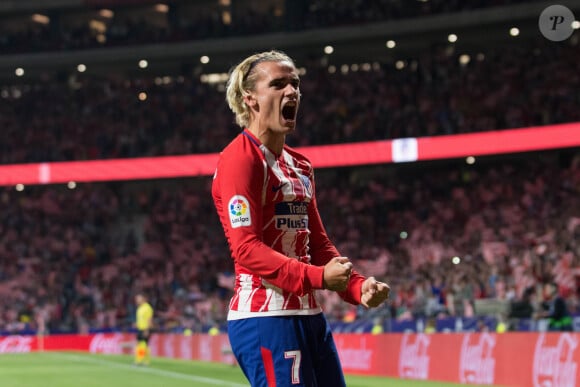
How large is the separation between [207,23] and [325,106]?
7.56 meters

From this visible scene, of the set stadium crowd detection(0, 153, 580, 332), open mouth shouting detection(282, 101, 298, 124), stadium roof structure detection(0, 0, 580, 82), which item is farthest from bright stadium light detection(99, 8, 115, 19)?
open mouth shouting detection(282, 101, 298, 124)

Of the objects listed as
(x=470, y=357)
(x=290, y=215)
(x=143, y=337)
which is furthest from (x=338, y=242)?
(x=290, y=215)

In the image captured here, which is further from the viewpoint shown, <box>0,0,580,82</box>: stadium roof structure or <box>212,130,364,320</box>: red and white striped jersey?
<box>0,0,580,82</box>: stadium roof structure

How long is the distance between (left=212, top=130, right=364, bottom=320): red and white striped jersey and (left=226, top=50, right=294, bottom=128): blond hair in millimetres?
146

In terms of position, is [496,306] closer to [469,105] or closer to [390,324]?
[390,324]

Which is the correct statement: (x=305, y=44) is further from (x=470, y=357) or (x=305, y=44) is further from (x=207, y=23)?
(x=470, y=357)

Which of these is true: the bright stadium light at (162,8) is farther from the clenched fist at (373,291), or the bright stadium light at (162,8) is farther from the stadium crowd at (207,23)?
the clenched fist at (373,291)

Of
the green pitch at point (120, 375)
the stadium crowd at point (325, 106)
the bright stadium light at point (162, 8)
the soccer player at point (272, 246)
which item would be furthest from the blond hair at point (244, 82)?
the bright stadium light at point (162, 8)

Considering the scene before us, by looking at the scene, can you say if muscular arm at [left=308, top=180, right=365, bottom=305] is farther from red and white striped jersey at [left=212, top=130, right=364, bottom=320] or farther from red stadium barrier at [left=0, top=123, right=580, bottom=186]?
red stadium barrier at [left=0, top=123, right=580, bottom=186]

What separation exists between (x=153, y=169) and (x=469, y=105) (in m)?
12.6

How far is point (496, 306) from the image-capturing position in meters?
20.4

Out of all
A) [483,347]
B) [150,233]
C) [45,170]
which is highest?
[45,170]

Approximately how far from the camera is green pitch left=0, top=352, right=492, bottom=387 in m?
19.0

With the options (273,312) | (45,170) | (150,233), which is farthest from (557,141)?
(273,312)
